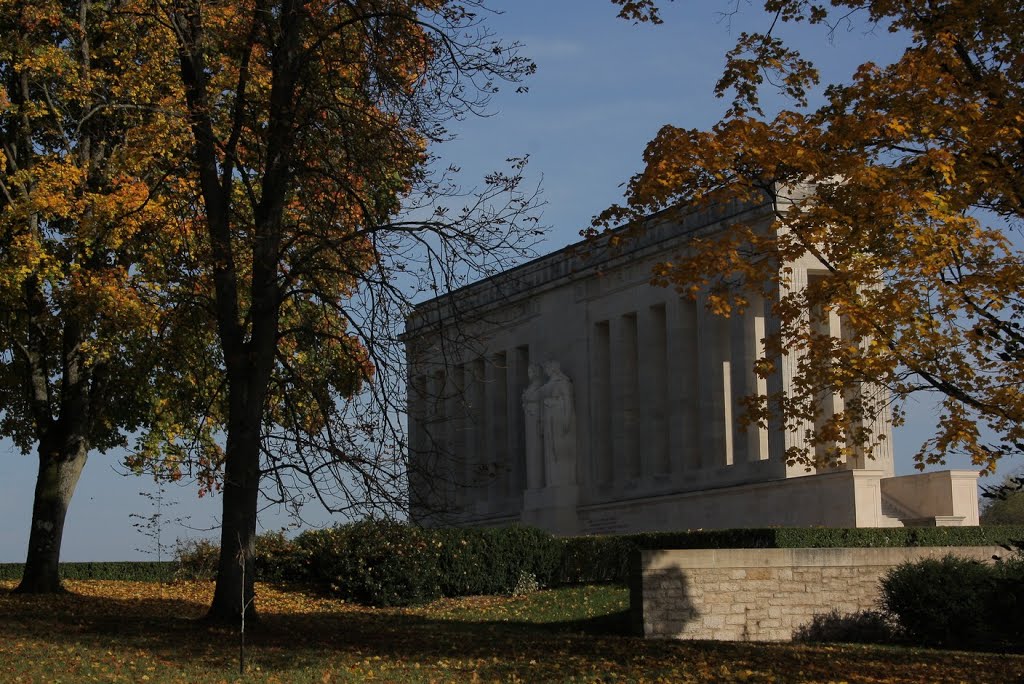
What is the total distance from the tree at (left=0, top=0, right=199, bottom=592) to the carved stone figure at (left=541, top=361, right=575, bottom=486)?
22.5 m

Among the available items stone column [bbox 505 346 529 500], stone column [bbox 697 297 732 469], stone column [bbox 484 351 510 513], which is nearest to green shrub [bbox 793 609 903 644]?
stone column [bbox 697 297 732 469]

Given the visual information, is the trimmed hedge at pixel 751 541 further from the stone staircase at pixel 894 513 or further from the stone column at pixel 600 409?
the stone column at pixel 600 409

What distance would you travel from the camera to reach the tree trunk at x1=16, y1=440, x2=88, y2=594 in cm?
2341

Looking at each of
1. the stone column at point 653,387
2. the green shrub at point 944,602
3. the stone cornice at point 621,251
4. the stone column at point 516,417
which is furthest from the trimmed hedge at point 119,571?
the stone column at point 516,417

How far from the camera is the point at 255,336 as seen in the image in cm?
1805

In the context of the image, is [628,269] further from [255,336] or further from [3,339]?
[255,336]

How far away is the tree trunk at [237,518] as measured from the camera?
17562 millimetres

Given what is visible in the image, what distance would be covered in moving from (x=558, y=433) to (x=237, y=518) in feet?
96.5

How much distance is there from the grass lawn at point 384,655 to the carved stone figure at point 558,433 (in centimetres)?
2434

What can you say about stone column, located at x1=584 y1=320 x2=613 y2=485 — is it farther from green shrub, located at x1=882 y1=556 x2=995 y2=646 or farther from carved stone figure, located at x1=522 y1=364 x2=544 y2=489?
green shrub, located at x1=882 y1=556 x2=995 y2=646

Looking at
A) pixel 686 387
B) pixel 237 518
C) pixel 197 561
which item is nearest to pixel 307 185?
pixel 237 518

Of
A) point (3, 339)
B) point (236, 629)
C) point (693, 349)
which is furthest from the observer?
point (693, 349)

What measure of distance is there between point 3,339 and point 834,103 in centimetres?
1467

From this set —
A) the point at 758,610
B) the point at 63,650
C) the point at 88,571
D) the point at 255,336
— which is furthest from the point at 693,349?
the point at 63,650
